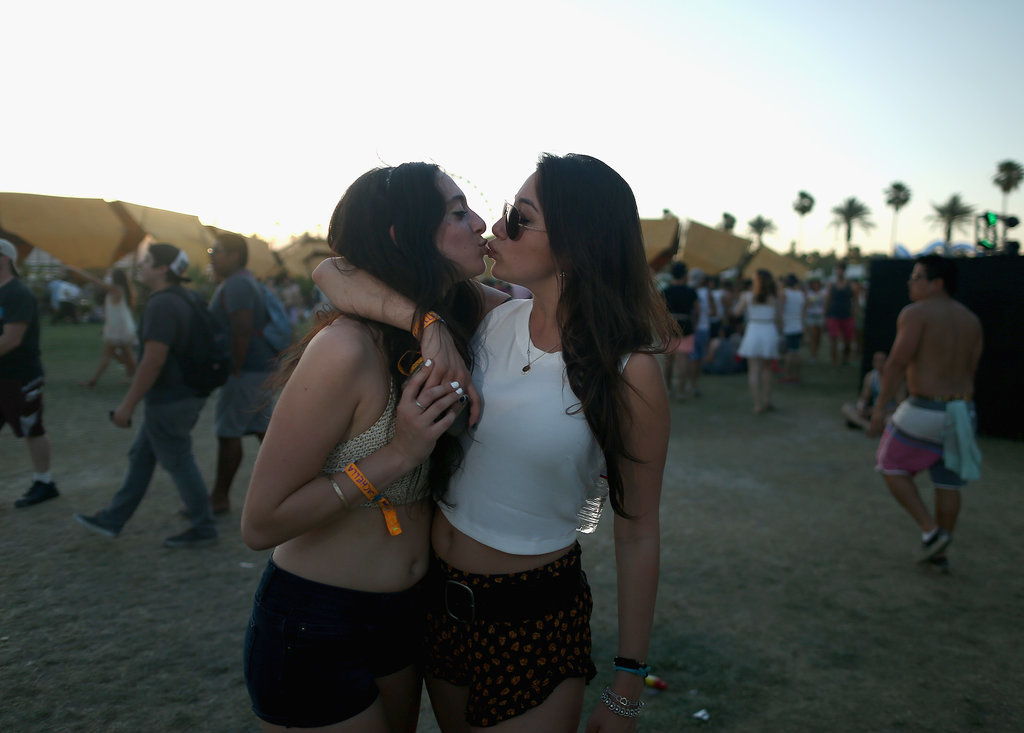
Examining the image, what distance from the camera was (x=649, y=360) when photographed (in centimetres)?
180

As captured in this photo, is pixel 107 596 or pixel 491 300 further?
pixel 107 596

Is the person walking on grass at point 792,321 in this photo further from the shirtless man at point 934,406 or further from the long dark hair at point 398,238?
the long dark hair at point 398,238

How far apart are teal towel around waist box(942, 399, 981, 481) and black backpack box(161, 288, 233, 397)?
505 centimetres

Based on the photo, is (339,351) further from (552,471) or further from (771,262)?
(771,262)

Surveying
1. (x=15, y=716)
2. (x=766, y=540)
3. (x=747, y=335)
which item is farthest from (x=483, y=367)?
(x=747, y=335)

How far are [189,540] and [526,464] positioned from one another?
402 cm

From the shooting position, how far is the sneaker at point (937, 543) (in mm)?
4629

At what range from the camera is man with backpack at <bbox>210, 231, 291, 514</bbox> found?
18.0 feet

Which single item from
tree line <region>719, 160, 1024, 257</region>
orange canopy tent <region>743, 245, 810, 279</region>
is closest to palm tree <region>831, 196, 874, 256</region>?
tree line <region>719, 160, 1024, 257</region>

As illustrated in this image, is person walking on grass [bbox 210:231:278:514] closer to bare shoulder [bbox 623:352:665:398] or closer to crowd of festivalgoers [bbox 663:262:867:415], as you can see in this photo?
bare shoulder [bbox 623:352:665:398]

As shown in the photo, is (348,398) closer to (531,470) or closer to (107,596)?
(531,470)

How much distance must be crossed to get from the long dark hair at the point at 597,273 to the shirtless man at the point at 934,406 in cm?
375

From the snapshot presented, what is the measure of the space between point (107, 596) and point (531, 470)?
3549mm

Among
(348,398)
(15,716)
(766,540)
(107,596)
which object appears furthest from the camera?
(766,540)
